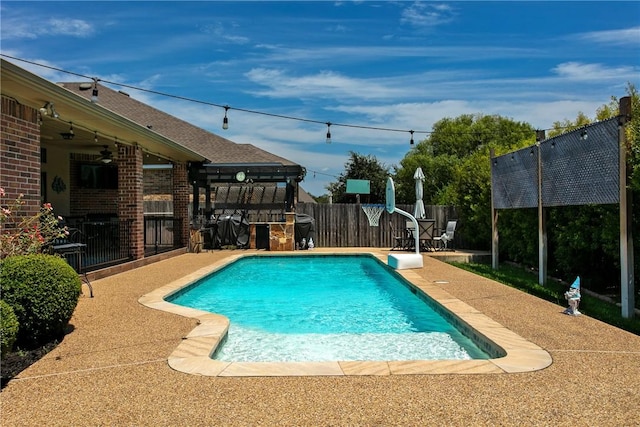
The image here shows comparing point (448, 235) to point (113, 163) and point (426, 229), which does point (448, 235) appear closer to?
point (426, 229)

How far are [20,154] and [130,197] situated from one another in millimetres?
3978

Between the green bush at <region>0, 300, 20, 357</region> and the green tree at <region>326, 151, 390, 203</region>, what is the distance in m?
26.8

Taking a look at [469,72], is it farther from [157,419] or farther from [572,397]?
[157,419]

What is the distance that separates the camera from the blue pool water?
473cm

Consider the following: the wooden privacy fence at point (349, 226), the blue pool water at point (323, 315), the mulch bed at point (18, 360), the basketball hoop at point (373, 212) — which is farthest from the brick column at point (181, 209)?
the mulch bed at point (18, 360)

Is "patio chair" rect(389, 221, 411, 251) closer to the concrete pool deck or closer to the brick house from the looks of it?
the brick house

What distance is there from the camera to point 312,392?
9.80 feet

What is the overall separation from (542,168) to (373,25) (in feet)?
22.0

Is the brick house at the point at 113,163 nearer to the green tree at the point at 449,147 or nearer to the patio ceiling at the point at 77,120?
the patio ceiling at the point at 77,120

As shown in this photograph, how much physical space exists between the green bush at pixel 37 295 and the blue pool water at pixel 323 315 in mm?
1482

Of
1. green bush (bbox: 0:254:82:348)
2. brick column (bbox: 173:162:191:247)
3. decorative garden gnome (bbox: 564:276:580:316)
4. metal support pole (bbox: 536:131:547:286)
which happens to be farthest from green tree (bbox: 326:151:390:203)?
green bush (bbox: 0:254:82:348)

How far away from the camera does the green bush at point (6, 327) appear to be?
327cm

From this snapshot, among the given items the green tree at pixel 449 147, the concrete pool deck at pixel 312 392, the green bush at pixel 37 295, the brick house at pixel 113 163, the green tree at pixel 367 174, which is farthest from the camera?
the green tree at pixel 449 147

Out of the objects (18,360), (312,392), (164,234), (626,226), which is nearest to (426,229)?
(626,226)
